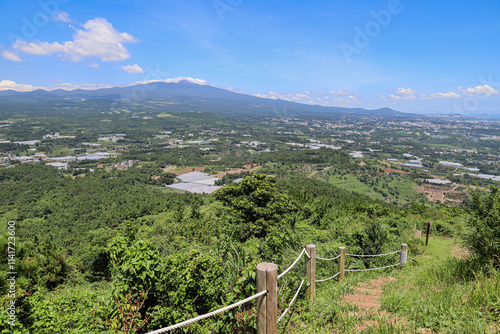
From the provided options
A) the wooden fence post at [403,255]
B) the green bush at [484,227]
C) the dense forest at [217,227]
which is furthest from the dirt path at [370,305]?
the green bush at [484,227]

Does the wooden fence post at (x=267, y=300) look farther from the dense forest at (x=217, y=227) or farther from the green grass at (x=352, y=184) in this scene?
the green grass at (x=352, y=184)

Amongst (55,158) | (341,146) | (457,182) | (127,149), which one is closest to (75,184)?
(55,158)

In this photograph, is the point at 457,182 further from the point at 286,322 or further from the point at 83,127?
the point at 83,127

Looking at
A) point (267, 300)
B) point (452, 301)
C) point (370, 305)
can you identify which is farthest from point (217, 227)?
point (267, 300)

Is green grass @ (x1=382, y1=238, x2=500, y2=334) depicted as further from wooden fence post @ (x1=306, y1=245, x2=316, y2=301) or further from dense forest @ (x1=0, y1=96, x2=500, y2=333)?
wooden fence post @ (x1=306, y1=245, x2=316, y2=301)

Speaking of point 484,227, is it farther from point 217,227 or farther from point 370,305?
point 217,227

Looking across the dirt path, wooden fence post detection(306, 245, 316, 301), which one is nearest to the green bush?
the dirt path
